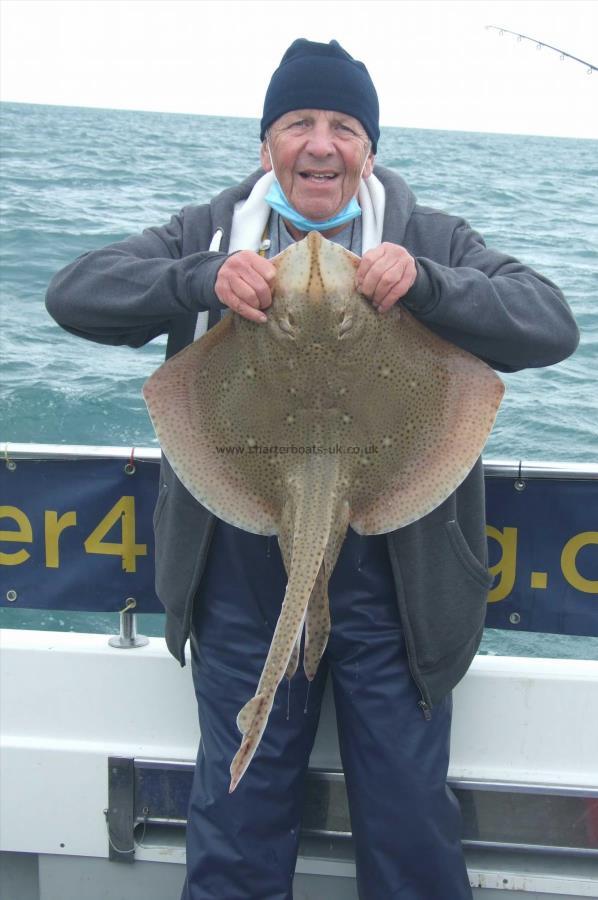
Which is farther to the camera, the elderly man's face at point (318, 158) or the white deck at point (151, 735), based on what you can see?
the white deck at point (151, 735)

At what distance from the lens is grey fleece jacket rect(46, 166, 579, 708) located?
2.17 metres

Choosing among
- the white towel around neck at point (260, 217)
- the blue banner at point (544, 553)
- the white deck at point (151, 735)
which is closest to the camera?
the white towel around neck at point (260, 217)

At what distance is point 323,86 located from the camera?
238 centimetres

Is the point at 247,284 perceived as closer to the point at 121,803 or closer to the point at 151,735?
the point at 151,735

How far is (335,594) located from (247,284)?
82 cm

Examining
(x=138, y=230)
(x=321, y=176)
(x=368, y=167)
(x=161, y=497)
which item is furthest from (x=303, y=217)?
(x=138, y=230)

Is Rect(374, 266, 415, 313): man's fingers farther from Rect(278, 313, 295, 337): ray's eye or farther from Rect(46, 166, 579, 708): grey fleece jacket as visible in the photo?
Rect(278, 313, 295, 337): ray's eye

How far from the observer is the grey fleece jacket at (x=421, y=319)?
2.17m

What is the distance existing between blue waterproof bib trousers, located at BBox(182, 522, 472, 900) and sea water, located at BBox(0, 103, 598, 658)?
256cm

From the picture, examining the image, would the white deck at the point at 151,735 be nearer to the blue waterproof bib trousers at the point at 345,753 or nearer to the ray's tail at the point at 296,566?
the blue waterproof bib trousers at the point at 345,753

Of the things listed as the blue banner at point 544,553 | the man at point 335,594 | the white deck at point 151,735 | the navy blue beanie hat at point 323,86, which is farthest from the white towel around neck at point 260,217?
the white deck at point 151,735

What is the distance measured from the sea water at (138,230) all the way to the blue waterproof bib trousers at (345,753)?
2558mm

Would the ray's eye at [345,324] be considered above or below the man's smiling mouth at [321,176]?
below

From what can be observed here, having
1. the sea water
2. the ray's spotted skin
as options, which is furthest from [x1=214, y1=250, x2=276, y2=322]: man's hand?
the sea water
